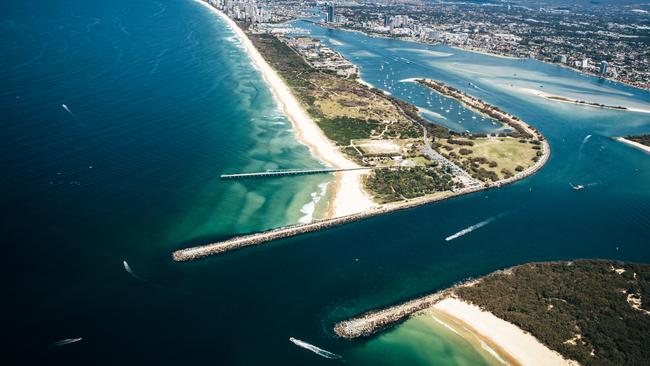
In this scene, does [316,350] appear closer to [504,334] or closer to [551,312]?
[504,334]

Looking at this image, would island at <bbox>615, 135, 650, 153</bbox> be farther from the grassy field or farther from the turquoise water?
the grassy field

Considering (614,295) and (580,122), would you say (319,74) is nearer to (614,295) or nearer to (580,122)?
(580,122)

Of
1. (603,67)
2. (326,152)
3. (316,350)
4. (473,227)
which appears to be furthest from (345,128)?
(603,67)

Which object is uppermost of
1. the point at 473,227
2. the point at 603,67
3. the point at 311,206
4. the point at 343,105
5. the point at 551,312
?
the point at 603,67

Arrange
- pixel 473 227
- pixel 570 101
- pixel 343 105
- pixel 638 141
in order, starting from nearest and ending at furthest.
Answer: pixel 473 227, pixel 638 141, pixel 343 105, pixel 570 101

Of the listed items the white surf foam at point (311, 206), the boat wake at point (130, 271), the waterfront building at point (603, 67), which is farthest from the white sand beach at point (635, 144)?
the boat wake at point (130, 271)

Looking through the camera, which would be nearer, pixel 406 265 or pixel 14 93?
pixel 406 265

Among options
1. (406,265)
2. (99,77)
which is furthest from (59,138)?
(406,265)

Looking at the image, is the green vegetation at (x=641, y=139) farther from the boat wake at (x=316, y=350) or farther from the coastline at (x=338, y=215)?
the boat wake at (x=316, y=350)
